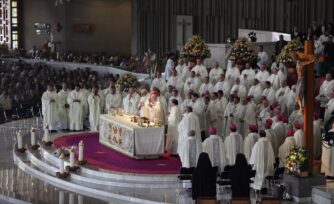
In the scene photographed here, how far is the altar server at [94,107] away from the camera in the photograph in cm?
2836

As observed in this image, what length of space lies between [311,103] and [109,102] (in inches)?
380

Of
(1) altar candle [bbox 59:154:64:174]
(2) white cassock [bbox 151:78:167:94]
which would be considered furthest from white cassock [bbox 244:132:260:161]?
(2) white cassock [bbox 151:78:167:94]

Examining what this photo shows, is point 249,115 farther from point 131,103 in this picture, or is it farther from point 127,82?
point 127,82

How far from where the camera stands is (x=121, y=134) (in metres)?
23.6

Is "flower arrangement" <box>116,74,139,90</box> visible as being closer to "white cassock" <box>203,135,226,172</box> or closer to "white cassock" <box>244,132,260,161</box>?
"white cassock" <box>203,135,226,172</box>

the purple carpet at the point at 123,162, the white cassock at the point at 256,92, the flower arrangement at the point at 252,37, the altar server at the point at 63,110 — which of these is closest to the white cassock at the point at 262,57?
the flower arrangement at the point at 252,37

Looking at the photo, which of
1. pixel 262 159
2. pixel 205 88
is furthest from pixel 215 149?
pixel 205 88

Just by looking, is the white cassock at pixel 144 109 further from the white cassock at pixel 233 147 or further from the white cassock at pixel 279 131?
the white cassock at pixel 279 131

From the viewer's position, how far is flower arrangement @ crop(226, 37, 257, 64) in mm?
26797

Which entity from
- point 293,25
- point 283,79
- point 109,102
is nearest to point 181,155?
point 283,79

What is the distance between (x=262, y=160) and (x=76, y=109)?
9.77 metres

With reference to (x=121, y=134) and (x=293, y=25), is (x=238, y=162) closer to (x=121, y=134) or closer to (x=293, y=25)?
(x=121, y=134)

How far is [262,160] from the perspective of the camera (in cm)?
2027

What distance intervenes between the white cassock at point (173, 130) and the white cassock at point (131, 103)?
252 cm
